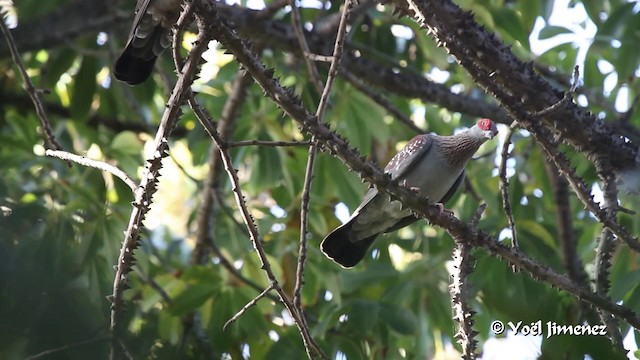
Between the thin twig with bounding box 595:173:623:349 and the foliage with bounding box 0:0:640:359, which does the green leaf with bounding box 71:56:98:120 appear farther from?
the thin twig with bounding box 595:173:623:349

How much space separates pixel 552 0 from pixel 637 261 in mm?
1649

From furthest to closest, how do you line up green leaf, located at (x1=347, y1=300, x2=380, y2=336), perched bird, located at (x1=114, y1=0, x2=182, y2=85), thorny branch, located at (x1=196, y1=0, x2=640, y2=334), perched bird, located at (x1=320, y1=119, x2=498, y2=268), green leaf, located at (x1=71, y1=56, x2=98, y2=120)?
green leaf, located at (x1=71, y1=56, x2=98, y2=120) < perched bird, located at (x1=320, y1=119, x2=498, y2=268) < perched bird, located at (x1=114, y1=0, x2=182, y2=85) < green leaf, located at (x1=347, y1=300, x2=380, y2=336) < thorny branch, located at (x1=196, y1=0, x2=640, y2=334)

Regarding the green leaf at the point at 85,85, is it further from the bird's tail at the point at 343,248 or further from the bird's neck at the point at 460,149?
the bird's neck at the point at 460,149

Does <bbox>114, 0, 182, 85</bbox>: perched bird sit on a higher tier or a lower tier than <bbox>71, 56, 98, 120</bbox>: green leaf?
lower

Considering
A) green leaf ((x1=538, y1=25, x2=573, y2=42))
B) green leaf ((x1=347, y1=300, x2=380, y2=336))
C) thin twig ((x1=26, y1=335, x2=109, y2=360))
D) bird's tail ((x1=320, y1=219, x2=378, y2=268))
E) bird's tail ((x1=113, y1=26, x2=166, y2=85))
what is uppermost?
green leaf ((x1=538, y1=25, x2=573, y2=42))

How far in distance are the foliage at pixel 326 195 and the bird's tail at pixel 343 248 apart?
21 cm

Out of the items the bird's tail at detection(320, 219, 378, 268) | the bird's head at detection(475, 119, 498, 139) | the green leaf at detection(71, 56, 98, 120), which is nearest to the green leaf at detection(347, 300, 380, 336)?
the bird's tail at detection(320, 219, 378, 268)

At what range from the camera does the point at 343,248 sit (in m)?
4.35

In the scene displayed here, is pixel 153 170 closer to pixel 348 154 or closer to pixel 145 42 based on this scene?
pixel 348 154

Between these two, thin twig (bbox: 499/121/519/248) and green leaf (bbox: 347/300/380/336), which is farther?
green leaf (bbox: 347/300/380/336)

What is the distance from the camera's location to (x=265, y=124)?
5.30 metres

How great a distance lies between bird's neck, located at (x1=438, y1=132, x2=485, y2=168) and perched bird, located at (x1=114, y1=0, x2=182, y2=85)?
57.7 inches

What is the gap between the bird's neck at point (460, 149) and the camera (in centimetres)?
433

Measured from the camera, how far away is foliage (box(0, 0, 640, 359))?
13.5 ft
